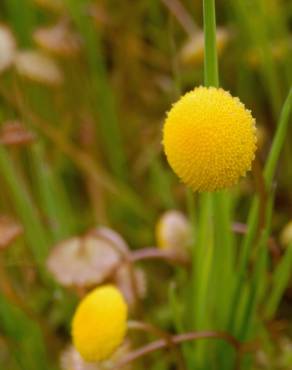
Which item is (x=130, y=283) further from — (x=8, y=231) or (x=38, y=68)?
(x=38, y=68)

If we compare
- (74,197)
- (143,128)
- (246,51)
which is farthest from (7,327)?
(246,51)

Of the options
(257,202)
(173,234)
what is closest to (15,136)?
(173,234)

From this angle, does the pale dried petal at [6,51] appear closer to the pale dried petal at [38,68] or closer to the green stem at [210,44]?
the pale dried petal at [38,68]

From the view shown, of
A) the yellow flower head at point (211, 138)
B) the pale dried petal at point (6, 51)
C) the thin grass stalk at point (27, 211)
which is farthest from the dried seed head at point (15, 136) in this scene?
the yellow flower head at point (211, 138)

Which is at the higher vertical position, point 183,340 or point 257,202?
point 257,202

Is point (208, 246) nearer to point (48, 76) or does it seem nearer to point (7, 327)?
point (7, 327)

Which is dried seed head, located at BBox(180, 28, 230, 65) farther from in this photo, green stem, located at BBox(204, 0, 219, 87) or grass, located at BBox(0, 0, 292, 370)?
green stem, located at BBox(204, 0, 219, 87)
